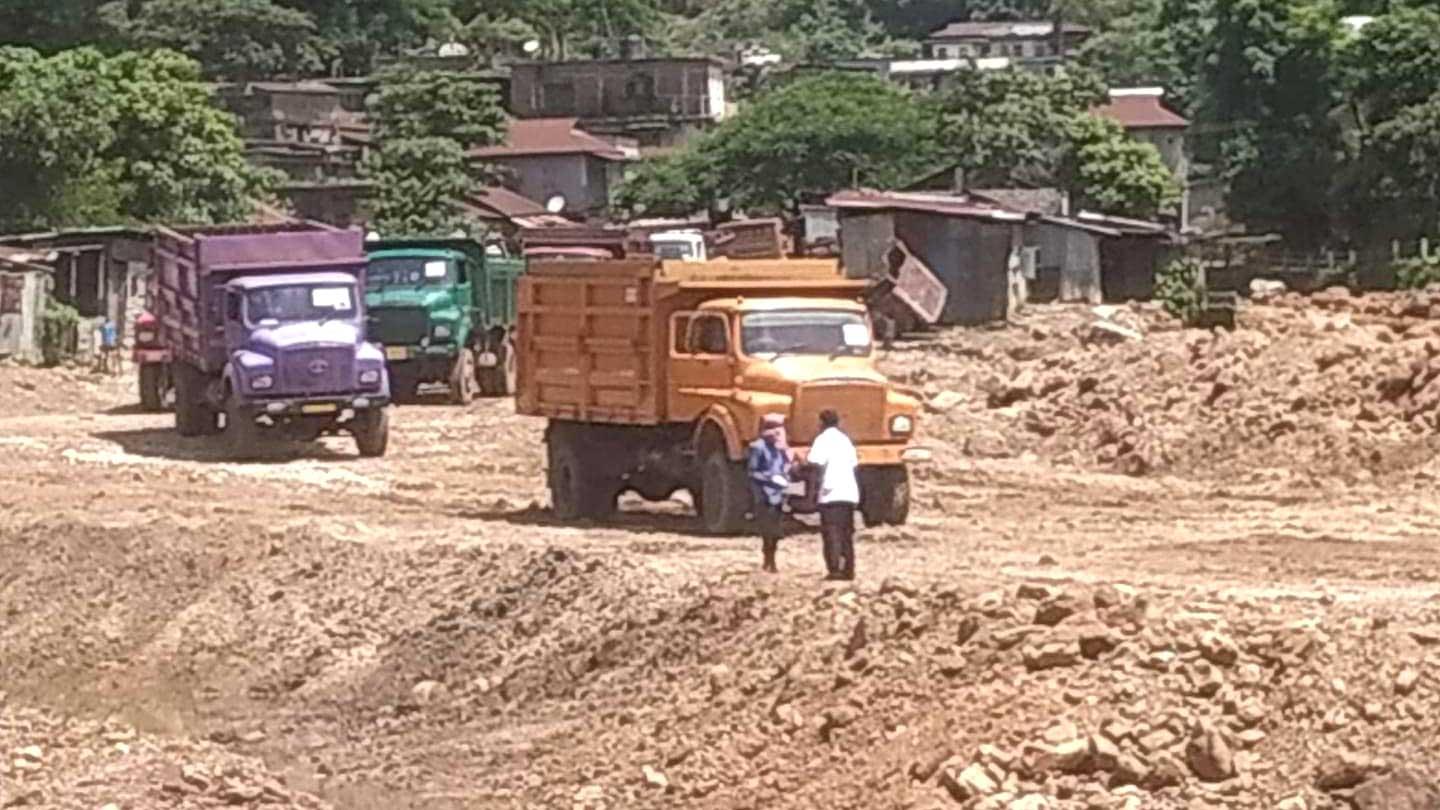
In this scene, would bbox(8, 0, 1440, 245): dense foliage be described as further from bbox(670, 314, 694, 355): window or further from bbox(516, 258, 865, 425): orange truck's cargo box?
bbox(670, 314, 694, 355): window

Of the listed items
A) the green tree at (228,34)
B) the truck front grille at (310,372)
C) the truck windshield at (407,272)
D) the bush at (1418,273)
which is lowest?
the truck front grille at (310,372)

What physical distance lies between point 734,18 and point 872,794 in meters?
140

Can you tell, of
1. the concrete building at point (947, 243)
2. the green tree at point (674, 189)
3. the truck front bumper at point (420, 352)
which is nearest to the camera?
the truck front bumper at point (420, 352)

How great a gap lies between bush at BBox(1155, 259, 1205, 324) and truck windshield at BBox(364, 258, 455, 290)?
11.9 meters

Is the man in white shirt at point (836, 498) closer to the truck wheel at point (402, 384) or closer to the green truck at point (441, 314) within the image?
the green truck at point (441, 314)

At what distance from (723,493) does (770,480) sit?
361 cm

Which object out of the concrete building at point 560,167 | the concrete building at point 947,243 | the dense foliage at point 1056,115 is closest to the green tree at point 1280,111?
the dense foliage at point 1056,115

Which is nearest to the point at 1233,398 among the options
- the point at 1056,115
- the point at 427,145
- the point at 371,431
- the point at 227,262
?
the point at 371,431

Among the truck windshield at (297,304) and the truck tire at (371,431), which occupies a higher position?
the truck windshield at (297,304)

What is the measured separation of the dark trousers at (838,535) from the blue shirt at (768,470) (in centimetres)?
68

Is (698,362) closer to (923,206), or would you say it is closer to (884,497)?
(884,497)

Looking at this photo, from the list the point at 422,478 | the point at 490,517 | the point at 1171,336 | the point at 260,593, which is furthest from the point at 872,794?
the point at 1171,336

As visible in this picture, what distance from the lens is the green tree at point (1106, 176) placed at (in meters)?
78.3

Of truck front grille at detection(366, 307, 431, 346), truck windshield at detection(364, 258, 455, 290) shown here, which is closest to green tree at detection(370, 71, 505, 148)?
truck windshield at detection(364, 258, 455, 290)
